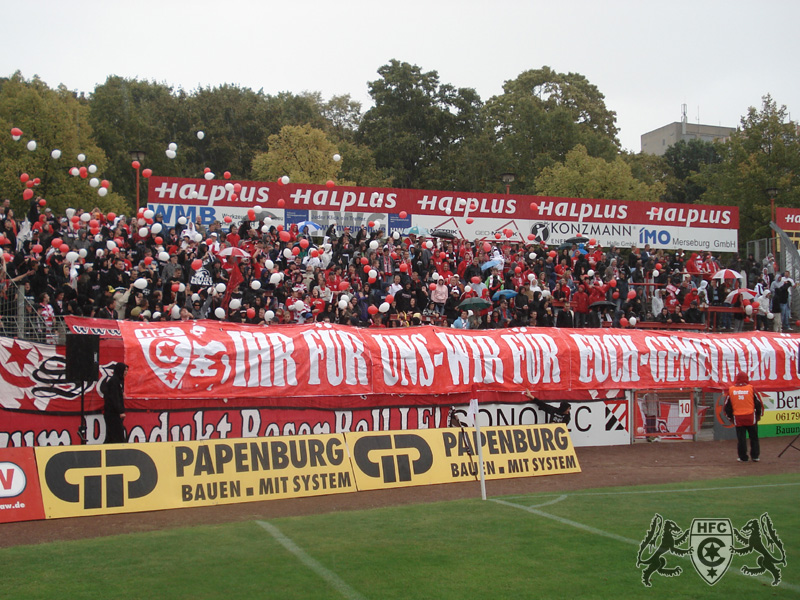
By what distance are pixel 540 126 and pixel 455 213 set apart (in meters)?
33.2

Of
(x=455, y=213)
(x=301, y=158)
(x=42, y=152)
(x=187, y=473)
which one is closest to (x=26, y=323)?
(x=187, y=473)

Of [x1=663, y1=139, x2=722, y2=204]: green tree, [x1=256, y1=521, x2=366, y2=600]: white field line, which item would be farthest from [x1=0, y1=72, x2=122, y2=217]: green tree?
[x1=663, y1=139, x2=722, y2=204]: green tree

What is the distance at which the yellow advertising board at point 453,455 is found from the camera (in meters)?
13.3

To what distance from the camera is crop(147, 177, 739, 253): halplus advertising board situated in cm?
2636

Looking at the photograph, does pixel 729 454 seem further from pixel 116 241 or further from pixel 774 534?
pixel 116 241

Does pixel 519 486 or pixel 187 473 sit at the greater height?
pixel 187 473

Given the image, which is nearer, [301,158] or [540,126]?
[301,158]

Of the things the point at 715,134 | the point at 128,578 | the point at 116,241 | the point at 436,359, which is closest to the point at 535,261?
the point at 436,359

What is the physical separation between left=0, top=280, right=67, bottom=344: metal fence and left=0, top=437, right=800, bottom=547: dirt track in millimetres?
4519

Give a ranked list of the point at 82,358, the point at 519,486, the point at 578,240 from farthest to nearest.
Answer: the point at 578,240 < the point at 519,486 < the point at 82,358

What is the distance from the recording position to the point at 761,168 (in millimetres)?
43594

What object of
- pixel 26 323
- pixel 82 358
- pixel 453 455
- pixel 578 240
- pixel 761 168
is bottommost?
pixel 453 455

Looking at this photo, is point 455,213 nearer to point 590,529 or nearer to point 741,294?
point 741,294

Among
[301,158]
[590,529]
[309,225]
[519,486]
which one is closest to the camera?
[590,529]
